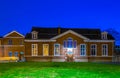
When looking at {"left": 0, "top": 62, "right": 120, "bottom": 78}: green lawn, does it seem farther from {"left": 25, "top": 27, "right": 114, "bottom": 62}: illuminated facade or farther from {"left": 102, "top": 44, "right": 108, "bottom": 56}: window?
{"left": 102, "top": 44, "right": 108, "bottom": 56}: window

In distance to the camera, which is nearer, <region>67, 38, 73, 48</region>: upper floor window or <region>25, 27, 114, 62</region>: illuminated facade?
<region>25, 27, 114, 62</region>: illuminated facade

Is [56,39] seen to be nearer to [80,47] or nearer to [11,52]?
[80,47]

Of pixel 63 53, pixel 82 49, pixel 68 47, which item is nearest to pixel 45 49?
pixel 63 53

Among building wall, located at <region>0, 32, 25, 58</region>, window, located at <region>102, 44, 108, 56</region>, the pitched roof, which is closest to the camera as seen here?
window, located at <region>102, 44, 108, 56</region>

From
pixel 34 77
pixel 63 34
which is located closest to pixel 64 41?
pixel 63 34

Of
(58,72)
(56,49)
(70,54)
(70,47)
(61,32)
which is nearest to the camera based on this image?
(58,72)

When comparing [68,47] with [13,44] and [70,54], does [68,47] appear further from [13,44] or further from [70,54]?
[13,44]

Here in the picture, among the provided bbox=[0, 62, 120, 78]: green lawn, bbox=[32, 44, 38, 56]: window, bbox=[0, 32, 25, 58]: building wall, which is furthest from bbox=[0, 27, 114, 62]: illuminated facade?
bbox=[0, 62, 120, 78]: green lawn

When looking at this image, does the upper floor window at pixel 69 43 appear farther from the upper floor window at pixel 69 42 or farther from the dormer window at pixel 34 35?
the dormer window at pixel 34 35

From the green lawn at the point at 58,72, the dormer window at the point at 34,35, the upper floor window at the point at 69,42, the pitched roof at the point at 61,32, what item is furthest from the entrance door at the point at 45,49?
the green lawn at the point at 58,72

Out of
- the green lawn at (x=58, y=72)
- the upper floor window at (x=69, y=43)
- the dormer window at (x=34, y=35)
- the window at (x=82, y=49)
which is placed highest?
the dormer window at (x=34, y=35)

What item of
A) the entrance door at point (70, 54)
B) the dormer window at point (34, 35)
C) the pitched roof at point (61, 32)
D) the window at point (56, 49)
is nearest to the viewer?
the entrance door at point (70, 54)

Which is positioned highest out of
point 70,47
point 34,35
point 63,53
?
point 34,35

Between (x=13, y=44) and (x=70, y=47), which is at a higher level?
(x=13, y=44)
